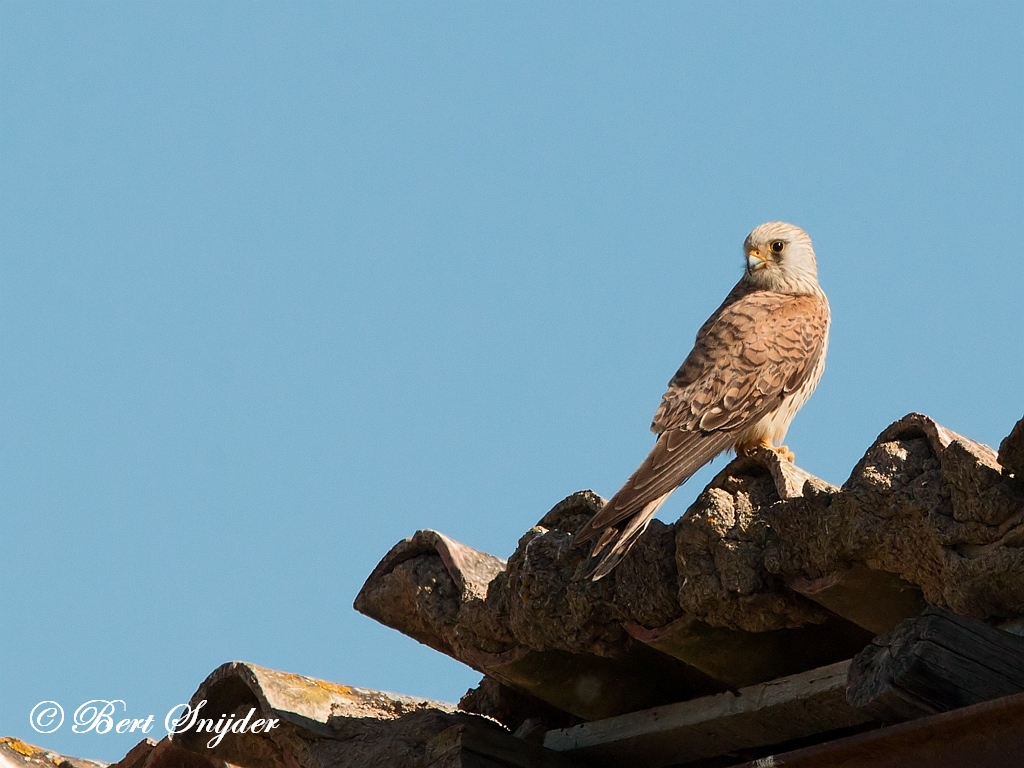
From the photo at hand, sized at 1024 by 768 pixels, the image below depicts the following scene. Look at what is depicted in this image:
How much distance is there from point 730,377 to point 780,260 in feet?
5.18

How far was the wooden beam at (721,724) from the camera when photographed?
3.48 meters

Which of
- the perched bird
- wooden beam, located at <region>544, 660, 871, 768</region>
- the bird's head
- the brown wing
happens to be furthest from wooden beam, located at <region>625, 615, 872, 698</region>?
the bird's head

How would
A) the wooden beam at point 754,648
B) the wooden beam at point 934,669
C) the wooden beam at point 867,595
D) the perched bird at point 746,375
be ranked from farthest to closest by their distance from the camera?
the perched bird at point 746,375 < the wooden beam at point 754,648 < the wooden beam at point 867,595 < the wooden beam at point 934,669

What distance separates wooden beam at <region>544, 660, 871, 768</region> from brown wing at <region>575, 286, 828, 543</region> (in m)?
0.74

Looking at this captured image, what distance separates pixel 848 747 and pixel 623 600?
106 centimetres

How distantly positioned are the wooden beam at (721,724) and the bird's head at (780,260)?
3.28m

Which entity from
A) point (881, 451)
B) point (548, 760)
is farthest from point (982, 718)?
point (548, 760)

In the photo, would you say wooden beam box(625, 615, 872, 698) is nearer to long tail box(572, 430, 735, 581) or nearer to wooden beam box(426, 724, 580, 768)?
long tail box(572, 430, 735, 581)

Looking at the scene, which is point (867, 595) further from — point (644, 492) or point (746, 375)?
point (746, 375)

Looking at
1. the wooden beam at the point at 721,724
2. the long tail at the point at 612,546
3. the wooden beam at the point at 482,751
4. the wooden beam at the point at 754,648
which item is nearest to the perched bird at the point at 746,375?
the long tail at the point at 612,546

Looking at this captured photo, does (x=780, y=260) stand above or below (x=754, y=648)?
above

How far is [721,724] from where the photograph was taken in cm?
374

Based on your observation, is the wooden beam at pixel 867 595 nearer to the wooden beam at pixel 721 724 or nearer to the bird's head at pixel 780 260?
the wooden beam at pixel 721 724

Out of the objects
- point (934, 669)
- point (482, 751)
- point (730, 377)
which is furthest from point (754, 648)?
point (730, 377)
